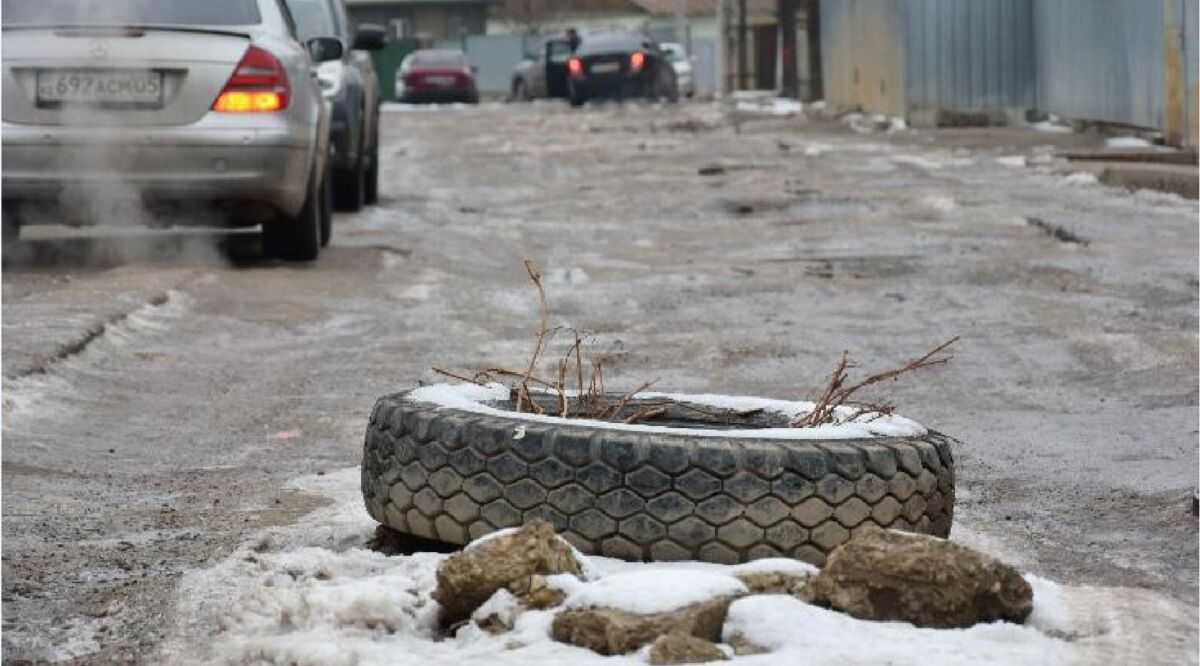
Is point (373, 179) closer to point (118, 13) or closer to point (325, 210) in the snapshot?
point (325, 210)

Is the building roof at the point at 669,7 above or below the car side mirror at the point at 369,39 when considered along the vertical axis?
below

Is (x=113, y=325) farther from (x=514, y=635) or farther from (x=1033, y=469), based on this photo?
(x=514, y=635)

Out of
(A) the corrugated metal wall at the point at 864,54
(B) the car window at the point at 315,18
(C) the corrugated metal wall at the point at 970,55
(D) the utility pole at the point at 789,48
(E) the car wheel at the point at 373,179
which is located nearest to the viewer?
(B) the car window at the point at 315,18

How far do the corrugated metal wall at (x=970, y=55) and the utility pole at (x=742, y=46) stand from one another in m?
21.6

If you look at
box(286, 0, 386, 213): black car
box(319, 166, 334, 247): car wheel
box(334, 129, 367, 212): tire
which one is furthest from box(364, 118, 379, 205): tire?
box(319, 166, 334, 247): car wheel

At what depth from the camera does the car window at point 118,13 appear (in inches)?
402

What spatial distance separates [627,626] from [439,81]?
48007 mm

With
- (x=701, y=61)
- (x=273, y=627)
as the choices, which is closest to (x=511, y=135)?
(x=273, y=627)

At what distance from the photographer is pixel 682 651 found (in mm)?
3229

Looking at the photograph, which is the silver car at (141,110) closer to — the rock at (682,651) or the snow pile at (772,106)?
the rock at (682,651)

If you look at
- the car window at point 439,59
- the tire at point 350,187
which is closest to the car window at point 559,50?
the car window at point 439,59

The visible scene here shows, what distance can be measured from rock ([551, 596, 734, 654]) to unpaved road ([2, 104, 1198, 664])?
0.74 m

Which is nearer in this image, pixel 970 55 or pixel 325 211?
pixel 325 211

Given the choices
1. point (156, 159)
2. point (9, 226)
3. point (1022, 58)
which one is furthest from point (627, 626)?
point (1022, 58)
